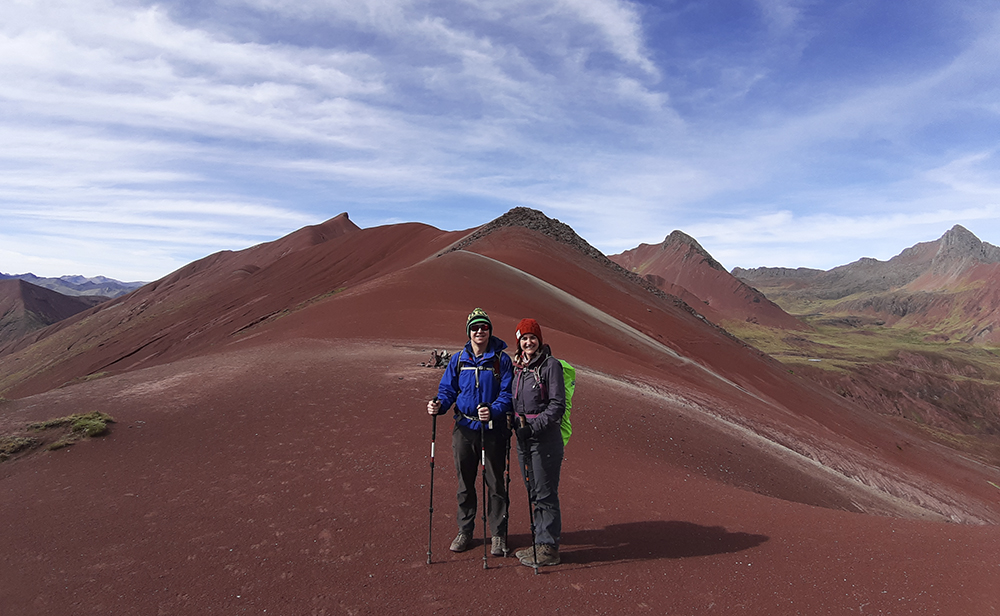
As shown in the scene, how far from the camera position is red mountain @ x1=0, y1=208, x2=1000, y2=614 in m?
4.02

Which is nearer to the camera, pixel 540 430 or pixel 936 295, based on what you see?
pixel 540 430

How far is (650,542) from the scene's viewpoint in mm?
5000

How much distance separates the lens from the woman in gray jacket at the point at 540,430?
164 inches

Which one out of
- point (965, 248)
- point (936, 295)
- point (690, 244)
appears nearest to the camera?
point (690, 244)

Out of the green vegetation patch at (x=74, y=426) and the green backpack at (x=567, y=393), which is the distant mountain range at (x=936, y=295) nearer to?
the green backpack at (x=567, y=393)

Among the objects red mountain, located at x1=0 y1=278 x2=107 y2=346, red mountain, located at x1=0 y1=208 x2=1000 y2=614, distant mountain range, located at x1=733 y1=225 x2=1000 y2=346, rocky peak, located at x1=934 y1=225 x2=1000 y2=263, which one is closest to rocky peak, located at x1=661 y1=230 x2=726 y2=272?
distant mountain range, located at x1=733 y1=225 x2=1000 y2=346

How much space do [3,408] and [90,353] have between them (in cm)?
4411

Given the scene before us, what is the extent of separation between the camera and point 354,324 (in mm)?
16656

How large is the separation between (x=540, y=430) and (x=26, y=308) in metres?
167

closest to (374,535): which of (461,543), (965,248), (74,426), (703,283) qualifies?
(461,543)

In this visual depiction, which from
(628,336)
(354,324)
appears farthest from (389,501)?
(628,336)

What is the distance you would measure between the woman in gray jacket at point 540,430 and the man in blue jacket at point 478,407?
14 centimetres

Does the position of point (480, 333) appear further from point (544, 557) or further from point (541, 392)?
point (544, 557)

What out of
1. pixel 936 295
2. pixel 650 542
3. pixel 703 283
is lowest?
pixel 650 542
